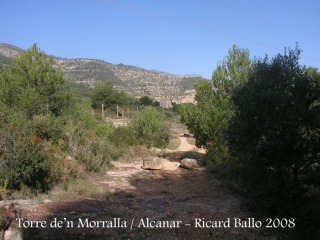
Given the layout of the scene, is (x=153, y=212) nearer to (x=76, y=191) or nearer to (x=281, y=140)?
(x=76, y=191)

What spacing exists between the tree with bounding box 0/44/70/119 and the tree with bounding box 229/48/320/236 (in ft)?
36.5

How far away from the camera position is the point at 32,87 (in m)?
16.4

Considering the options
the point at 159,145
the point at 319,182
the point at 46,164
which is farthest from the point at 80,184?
the point at 159,145

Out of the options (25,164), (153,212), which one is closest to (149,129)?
(25,164)

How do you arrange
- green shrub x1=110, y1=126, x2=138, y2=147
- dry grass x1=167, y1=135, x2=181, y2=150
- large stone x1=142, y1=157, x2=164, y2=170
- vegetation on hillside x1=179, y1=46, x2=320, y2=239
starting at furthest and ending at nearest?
dry grass x1=167, y1=135, x2=181, y2=150 → green shrub x1=110, y1=126, x2=138, y2=147 → large stone x1=142, y1=157, x2=164, y2=170 → vegetation on hillside x1=179, y1=46, x2=320, y2=239

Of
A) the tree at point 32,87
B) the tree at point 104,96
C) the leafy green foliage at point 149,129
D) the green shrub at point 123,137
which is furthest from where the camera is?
the tree at point 104,96

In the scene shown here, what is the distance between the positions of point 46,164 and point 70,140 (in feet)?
13.4

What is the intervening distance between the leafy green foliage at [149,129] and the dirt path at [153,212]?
905cm

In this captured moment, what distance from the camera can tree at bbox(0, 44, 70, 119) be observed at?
15656mm

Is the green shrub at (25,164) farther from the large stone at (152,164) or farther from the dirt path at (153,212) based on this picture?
the large stone at (152,164)

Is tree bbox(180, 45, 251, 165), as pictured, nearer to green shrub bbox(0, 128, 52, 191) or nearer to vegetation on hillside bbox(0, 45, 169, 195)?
vegetation on hillside bbox(0, 45, 169, 195)

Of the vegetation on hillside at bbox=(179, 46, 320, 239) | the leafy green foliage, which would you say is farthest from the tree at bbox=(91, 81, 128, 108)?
the vegetation on hillside at bbox=(179, 46, 320, 239)

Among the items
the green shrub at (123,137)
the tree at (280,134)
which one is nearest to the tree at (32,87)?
the green shrub at (123,137)

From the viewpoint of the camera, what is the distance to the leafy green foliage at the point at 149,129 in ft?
72.4
